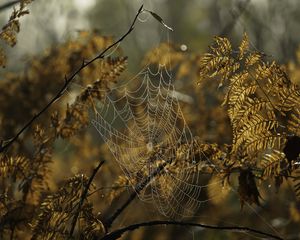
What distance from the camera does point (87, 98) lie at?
137 inches

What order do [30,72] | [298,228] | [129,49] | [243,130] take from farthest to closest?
1. [129,49]
2. [298,228]
3. [30,72]
4. [243,130]

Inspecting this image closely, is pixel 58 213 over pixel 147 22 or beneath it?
beneath

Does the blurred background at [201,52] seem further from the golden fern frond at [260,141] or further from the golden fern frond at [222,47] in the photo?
the golden fern frond at [260,141]

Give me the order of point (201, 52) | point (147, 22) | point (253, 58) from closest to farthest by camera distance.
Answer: point (253, 58) → point (201, 52) → point (147, 22)

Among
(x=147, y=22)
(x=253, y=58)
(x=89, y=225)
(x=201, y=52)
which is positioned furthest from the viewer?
(x=147, y=22)

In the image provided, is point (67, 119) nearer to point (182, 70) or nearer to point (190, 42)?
point (182, 70)

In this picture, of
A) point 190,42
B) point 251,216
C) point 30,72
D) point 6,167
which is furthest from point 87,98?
point 190,42

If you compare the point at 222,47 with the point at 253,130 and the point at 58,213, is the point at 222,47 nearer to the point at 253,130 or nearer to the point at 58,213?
the point at 253,130

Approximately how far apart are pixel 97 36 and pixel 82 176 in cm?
298

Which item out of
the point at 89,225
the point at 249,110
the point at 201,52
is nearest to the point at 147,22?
the point at 201,52

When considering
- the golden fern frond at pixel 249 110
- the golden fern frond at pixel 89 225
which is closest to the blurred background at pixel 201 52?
the golden fern frond at pixel 249 110

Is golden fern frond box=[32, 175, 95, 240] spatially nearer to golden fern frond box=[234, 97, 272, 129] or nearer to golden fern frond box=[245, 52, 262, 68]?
golden fern frond box=[234, 97, 272, 129]

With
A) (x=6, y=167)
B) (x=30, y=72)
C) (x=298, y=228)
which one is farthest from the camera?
(x=298, y=228)

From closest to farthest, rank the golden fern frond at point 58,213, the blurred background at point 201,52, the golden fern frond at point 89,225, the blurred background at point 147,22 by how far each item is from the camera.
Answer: the golden fern frond at point 89,225 < the golden fern frond at point 58,213 < the blurred background at point 201,52 < the blurred background at point 147,22
